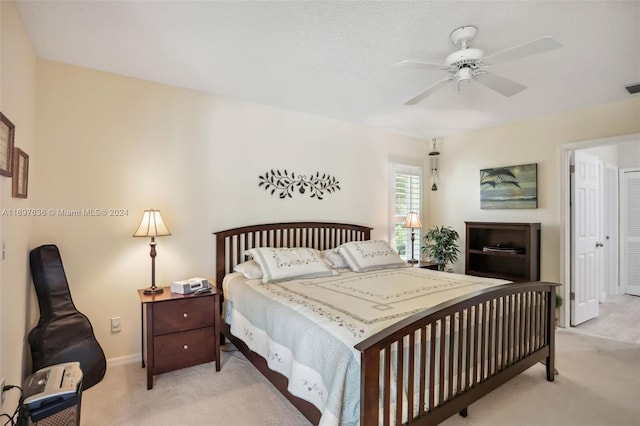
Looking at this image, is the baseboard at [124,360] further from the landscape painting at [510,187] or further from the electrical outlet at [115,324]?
the landscape painting at [510,187]

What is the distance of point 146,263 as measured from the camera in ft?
9.89

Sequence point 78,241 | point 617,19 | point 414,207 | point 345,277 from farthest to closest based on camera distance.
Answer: point 414,207 < point 345,277 < point 78,241 < point 617,19

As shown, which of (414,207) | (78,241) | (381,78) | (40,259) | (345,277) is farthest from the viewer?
(414,207)

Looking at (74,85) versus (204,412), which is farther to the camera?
(74,85)

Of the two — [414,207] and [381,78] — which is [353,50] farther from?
[414,207]

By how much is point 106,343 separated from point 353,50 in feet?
10.4

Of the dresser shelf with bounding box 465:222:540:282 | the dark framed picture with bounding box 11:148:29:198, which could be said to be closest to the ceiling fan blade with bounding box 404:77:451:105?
the dresser shelf with bounding box 465:222:540:282

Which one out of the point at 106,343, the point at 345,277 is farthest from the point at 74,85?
the point at 345,277

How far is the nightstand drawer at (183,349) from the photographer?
2.56m

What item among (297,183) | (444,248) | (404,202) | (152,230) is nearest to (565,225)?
(444,248)

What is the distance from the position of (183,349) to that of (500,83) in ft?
10.3

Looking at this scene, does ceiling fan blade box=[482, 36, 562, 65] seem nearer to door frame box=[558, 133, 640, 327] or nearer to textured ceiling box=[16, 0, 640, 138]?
textured ceiling box=[16, 0, 640, 138]

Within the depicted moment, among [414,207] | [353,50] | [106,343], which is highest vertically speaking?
[353,50]

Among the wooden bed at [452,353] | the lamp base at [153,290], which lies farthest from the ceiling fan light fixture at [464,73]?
the lamp base at [153,290]
